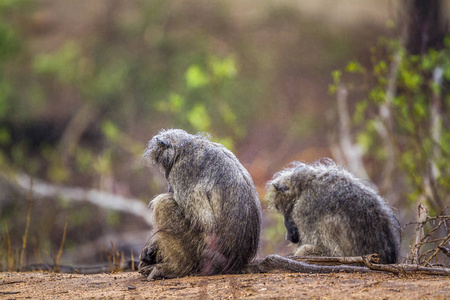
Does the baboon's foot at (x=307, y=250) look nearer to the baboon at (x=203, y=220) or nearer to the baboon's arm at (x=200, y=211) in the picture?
the baboon at (x=203, y=220)

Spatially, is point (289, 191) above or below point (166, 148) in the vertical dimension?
below

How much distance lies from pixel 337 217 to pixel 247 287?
60.0 inches

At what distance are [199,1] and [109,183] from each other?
8.33 meters

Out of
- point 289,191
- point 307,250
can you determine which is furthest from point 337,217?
point 289,191

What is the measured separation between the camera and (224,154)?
471 cm

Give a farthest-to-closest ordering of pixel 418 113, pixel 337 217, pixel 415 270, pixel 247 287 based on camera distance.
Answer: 1. pixel 418 113
2. pixel 337 217
3. pixel 415 270
4. pixel 247 287

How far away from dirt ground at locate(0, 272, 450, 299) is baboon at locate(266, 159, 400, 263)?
0.88m

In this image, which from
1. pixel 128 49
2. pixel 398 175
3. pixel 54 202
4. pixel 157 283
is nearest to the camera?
pixel 157 283

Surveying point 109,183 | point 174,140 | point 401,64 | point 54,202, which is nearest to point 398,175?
point 401,64

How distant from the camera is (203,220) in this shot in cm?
445

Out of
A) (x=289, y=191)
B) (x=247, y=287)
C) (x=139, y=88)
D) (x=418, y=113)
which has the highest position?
(x=139, y=88)

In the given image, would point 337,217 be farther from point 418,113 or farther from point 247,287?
point 418,113

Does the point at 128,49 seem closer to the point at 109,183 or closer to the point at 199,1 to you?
the point at 199,1

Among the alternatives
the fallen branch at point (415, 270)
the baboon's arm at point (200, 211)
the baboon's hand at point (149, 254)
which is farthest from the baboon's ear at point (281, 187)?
the fallen branch at point (415, 270)
